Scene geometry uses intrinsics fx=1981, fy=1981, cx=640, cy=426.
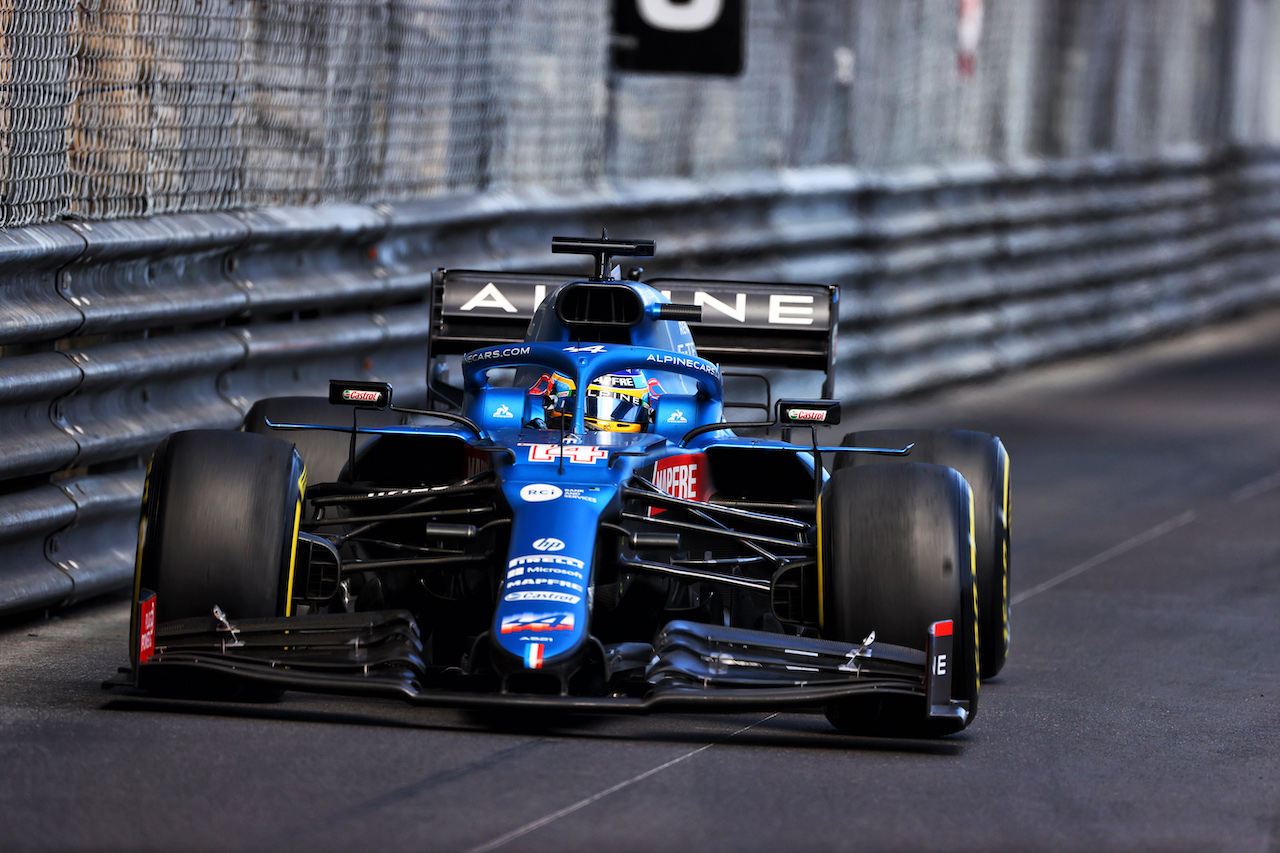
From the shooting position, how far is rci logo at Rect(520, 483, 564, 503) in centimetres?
627

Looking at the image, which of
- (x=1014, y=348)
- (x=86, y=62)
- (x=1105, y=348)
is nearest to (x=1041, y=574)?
(x=86, y=62)

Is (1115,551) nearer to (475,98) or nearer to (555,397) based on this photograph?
(555,397)

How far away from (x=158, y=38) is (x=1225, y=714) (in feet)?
17.4

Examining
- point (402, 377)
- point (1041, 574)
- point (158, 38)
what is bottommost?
→ point (1041, 574)

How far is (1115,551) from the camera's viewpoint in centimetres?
1030

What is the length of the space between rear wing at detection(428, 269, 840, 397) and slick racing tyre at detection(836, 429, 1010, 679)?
3.11 feet

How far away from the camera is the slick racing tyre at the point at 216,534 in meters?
6.13

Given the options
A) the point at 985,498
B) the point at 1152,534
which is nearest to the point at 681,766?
the point at 985,498

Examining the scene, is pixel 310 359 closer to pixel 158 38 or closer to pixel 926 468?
pixel 158 38

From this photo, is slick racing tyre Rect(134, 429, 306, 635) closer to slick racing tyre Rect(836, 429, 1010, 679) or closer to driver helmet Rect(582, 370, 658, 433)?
driver helmet Rect(582, 370, 658, 433)

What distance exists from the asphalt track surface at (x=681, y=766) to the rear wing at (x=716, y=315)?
1.55m

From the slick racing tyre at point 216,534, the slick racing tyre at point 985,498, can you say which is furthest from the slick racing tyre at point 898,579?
the slick racing tyre at point 216,534

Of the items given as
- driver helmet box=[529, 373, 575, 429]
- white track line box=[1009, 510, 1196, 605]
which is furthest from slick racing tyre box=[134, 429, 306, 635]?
white track line box=[1009, 510, 1196, 605]

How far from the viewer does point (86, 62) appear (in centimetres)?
819
